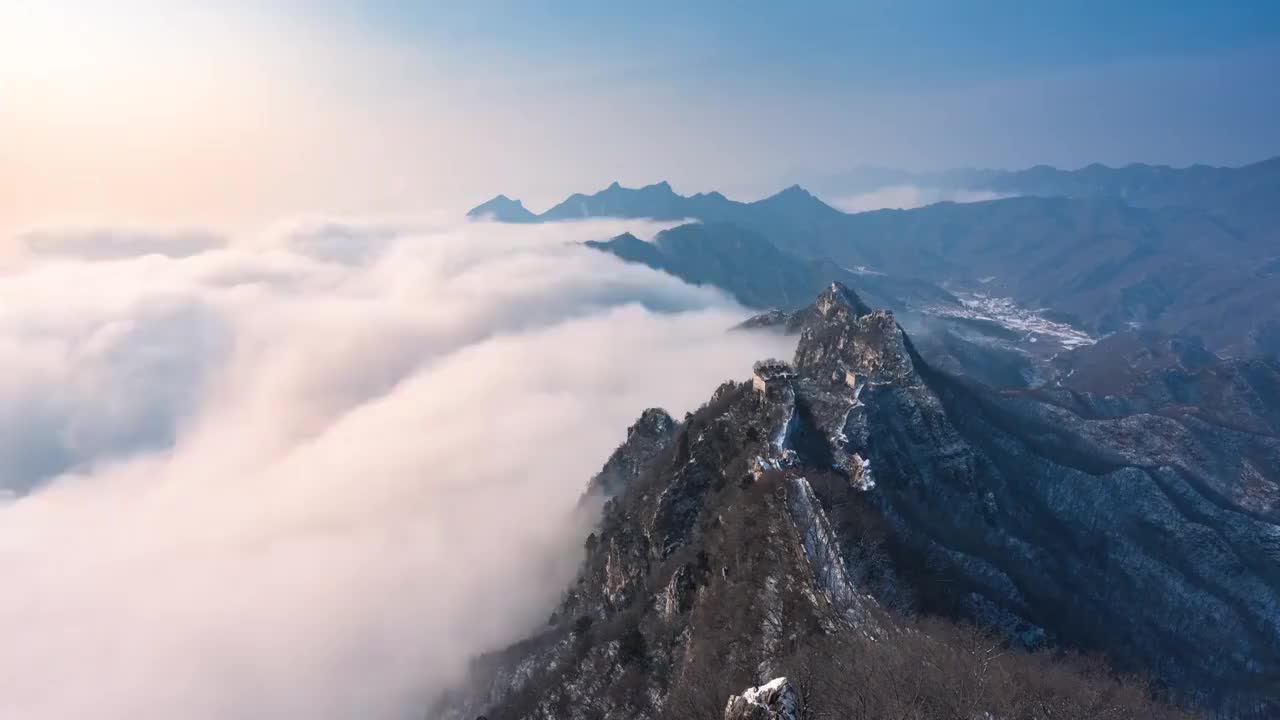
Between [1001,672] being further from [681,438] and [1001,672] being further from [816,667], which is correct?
[681,438]

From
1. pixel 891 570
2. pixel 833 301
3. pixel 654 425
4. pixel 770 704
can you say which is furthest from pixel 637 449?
pixel 770 704

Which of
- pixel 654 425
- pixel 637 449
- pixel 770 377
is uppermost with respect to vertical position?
pixel 770 377

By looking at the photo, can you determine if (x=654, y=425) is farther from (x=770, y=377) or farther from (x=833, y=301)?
(x=833, y=301)

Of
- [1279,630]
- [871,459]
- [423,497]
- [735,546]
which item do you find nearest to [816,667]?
[735,546]

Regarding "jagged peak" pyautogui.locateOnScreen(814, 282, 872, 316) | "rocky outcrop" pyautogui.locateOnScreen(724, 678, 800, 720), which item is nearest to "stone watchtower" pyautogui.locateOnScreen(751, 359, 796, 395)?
"rocky outcrop" pyautogui.locateOnScreen(724, 678, 800, 720)

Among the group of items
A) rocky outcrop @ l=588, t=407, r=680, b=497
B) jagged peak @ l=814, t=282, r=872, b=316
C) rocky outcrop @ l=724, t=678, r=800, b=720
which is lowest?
rocky outcrop @ l=588, t=407, r=680, b=497

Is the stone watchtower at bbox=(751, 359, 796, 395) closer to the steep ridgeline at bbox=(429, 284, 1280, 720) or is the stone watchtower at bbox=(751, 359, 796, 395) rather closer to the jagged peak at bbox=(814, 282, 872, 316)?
the steep ridgeline at bbox=(429, 284, 1280, 720)

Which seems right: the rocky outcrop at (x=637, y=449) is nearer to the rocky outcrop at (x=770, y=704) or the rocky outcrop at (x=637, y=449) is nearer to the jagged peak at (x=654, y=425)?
the jagged peak at (x=654, y=425)

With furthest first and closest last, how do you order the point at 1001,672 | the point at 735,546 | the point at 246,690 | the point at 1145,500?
the point at 246,690
the point at 1145,500
the point at 735,546
the point at 1001,672
